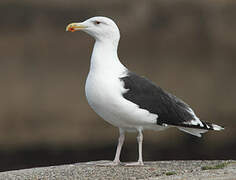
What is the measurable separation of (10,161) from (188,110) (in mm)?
7180

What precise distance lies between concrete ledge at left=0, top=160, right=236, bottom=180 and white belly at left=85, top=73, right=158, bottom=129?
1.57ft

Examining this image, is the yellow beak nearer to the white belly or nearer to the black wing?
the white belly

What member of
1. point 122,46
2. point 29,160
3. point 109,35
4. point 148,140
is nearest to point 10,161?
point 29,160

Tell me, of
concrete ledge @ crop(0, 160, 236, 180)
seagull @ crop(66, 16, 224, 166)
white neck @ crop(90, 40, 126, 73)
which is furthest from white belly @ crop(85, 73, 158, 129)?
concrete ledge @ crop(0, 160, 236, 180)

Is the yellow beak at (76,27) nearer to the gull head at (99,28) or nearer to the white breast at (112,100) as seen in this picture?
the gull head at (99,28)

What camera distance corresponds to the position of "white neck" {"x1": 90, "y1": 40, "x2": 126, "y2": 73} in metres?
8.68

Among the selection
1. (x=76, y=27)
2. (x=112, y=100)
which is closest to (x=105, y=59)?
(x=76, y=27)

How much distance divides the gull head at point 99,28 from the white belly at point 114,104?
1.71ft

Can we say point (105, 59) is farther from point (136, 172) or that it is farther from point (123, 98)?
point (136, 172)

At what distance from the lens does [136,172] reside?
818cm

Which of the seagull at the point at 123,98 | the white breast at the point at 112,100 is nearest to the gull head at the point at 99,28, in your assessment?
the seagull at the point at 123,98

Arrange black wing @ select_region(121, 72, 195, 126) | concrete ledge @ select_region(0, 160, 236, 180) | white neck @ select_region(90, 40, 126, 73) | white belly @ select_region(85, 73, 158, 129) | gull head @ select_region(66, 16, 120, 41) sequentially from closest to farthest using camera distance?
concrete ledge @ select_region(0, 160, 236, 180)
white belly @ select_region(85, 73, 158, 129)
black wing @ select_region(121, 72, 195, 126)
white neck @ select_region(90, 40, 126, 73)
gull head @ select_region(66, 16, 120, 41)

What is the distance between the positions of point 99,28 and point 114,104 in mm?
→ 922

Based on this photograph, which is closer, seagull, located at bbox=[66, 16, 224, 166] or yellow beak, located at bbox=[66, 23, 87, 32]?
seagull, located at bbox=[66, 16, 224, 166]
